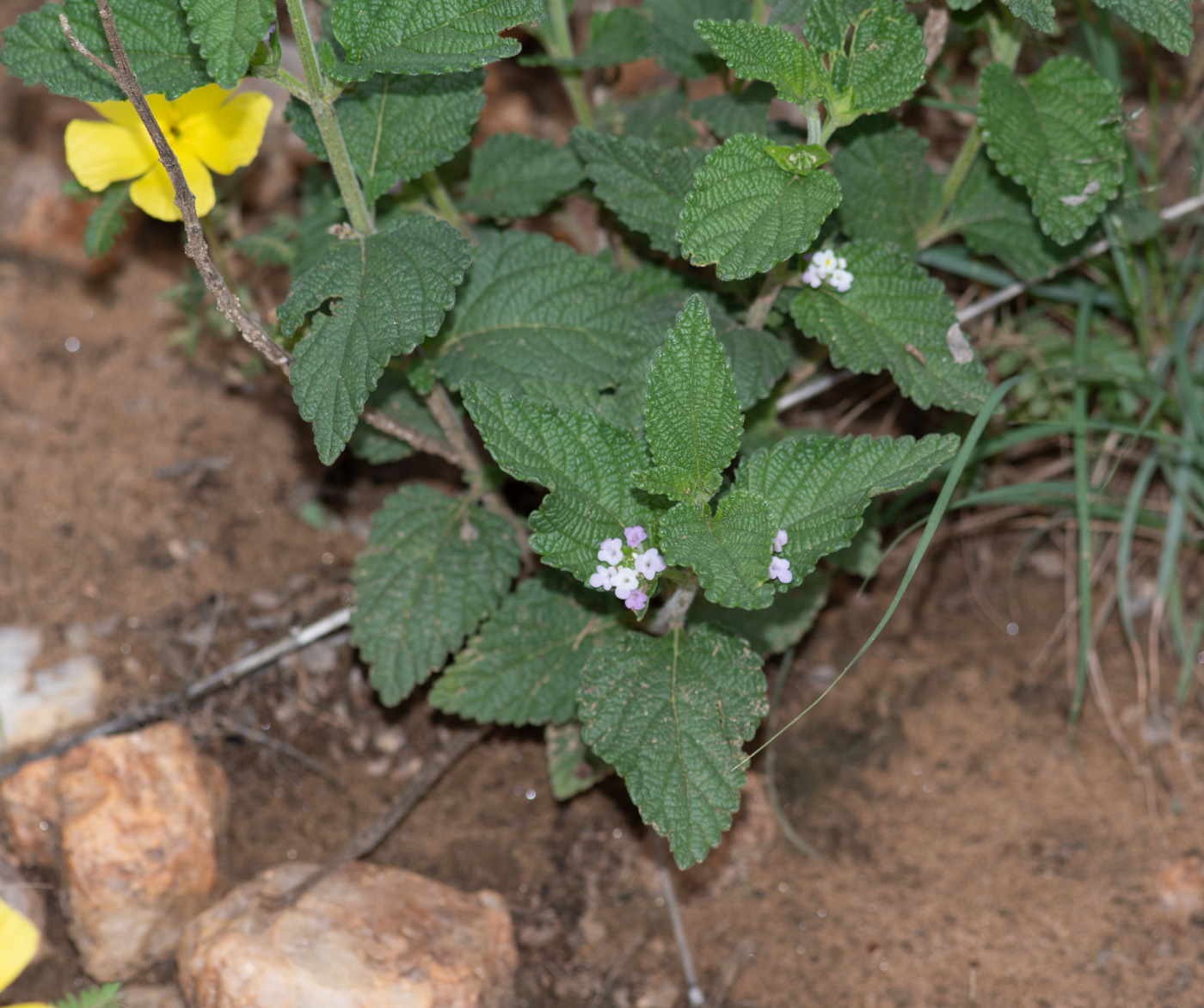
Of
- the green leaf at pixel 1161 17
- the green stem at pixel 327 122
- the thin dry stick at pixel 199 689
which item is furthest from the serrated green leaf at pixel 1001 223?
the thin dry stick at pixel 199 689

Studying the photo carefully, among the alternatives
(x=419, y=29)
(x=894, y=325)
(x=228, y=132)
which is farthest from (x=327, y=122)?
(x=894, y=325)

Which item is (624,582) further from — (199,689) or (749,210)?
(199,689)

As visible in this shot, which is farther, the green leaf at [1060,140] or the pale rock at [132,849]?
the pale rock at [132,849]

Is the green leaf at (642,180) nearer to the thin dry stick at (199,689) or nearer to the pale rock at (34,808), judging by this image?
the thin dry stick at (199,689)

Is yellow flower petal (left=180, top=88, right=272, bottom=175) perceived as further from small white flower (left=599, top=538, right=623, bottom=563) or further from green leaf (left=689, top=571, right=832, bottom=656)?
green leaf (left=689, top=571, right=832, bottom=656)

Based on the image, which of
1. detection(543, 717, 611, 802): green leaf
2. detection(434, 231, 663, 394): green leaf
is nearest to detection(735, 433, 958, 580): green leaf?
detection(434, 231, 663, 394): green leaf

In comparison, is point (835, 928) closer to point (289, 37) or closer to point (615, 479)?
point (615, 479)
